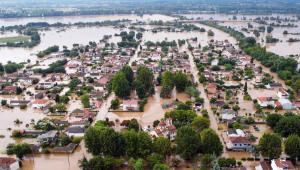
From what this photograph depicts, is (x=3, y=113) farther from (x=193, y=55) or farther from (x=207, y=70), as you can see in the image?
(x=193, y=55)

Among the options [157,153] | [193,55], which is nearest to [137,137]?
[157,153]

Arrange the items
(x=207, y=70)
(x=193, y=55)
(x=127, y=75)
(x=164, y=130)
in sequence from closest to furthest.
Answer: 1. (x=164, y=130)
2. (x=127, y=75)
3. (x=207, y=70)
4. (x=193, y=55)

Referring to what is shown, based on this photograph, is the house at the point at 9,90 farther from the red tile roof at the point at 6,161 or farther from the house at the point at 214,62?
the house at the point at 214,62

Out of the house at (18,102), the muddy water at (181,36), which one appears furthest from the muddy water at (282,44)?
the house at (18,102)

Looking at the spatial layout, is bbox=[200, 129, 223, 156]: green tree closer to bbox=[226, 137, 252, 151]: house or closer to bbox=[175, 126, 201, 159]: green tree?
bbox=[175, 126, 201, 159]: green tree

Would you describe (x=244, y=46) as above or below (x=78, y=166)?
above

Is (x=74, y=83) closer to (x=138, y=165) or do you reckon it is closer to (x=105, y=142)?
(x=105, y=142)
